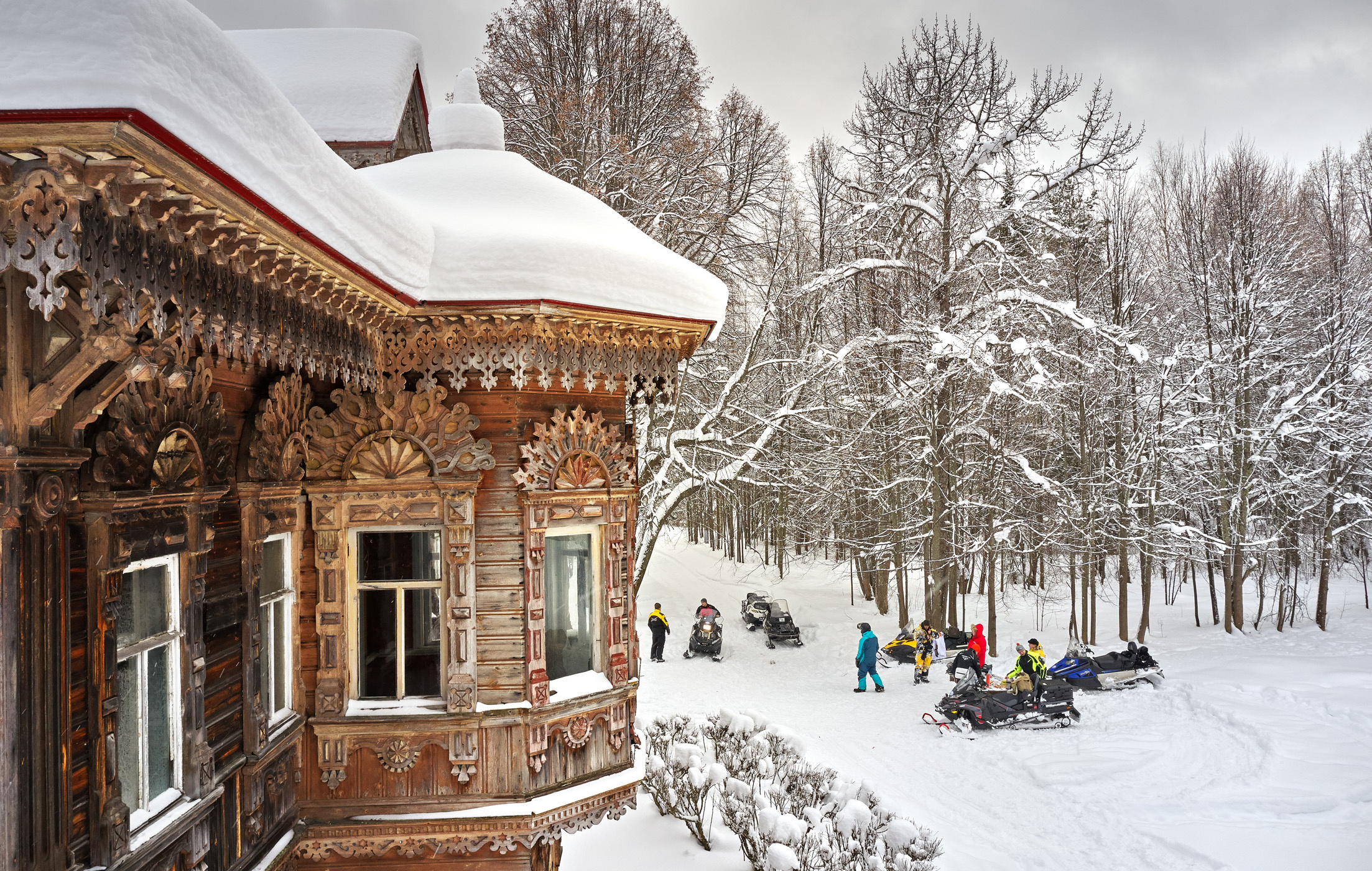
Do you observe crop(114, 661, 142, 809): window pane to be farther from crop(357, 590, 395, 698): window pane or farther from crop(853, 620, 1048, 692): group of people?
crop(853, 620, 1048, 692): group of people

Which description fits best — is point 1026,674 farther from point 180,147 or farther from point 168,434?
point 180,147

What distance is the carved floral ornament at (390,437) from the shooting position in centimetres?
600

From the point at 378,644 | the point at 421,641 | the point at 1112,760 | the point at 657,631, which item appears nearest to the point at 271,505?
the point at 378,644

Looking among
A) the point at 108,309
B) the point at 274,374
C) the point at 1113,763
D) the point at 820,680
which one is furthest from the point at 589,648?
the point at 820,680

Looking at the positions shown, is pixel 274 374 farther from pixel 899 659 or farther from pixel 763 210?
pixel 899 659

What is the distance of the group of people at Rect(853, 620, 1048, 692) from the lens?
14.7m

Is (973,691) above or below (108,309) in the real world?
below

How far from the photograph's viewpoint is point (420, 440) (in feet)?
19.9

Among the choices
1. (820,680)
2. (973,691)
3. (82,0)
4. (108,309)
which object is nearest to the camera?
(82,0)

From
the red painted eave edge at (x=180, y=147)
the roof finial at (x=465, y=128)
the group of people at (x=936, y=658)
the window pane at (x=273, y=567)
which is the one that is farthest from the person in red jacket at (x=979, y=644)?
the red painted eave edge at (x=180, y=147)

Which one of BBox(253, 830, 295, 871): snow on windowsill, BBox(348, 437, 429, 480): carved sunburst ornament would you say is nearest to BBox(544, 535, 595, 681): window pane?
BBox(348, 437, 429, 480): carved sunburst ornament

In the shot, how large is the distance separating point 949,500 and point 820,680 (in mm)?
5516

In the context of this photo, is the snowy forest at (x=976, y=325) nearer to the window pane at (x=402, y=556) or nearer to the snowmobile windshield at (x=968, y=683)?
the snowmobile windshield at (x=968, y=683)

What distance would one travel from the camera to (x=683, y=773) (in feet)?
33.8
